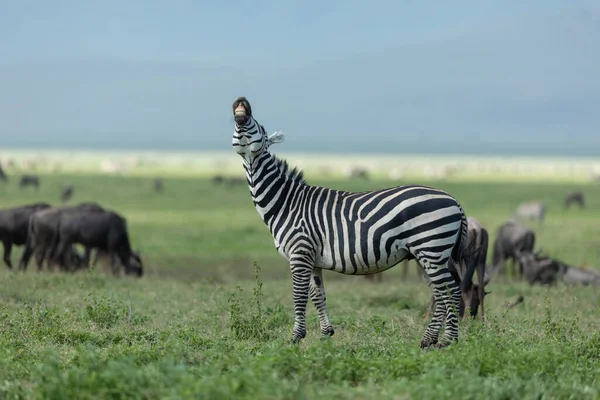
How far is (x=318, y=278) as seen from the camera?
9.82 meters

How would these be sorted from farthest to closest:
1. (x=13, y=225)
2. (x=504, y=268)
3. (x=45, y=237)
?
(x=504, y=268) → (x=13, y=225) → (x=45, y=237)

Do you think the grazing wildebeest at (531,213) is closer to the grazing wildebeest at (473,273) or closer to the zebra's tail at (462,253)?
the grazing wildebeest at (473,273)

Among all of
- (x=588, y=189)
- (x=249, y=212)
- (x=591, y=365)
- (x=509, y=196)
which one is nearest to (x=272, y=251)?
(x=249, y=212)

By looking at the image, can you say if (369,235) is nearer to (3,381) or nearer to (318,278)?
(318,278)

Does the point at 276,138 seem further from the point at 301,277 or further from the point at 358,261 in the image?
the point at 358,261

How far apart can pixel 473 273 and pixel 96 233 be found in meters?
10.0

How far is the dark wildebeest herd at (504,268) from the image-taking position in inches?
482

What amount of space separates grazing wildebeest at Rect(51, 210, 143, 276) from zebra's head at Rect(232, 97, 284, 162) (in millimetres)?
10393

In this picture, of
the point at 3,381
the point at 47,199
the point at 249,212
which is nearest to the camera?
the point at 3,381

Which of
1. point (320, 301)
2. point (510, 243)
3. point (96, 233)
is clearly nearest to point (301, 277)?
point (320, 301)

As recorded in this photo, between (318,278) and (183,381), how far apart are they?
3.92 metres

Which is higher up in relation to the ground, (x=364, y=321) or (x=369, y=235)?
(x=369, y=235)

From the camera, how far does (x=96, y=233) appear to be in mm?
19578

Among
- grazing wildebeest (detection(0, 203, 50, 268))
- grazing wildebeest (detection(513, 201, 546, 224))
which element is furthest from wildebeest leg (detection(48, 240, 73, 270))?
grazing wildebeest (detection(513, 201, 546, 224))
